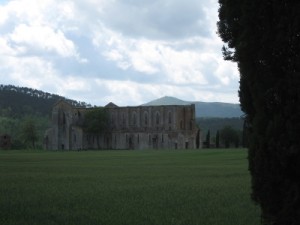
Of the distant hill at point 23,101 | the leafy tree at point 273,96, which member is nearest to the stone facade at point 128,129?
the distant hill at point 23,101

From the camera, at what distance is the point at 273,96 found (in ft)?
23.7

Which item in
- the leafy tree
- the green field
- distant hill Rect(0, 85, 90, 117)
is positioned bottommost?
the green field

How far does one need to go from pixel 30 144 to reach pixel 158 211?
99644 mm

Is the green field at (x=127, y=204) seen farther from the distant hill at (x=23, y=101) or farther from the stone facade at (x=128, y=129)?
the distant hill at (x=23, y=101)

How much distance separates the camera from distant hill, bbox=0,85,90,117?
525ft

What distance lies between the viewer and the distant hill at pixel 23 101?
159875 millimetres

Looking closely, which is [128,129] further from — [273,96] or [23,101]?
[273,96]

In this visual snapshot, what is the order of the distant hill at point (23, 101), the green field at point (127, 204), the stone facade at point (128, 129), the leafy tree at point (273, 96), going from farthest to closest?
the distant hill at point (23, 101), the stone facade at point (128, 129), the green field at point (127, 204), the leafy tree at point (273, 96)

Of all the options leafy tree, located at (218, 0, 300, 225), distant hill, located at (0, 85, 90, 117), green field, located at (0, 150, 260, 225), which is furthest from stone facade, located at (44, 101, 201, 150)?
leafy tree, located at (218, 0, 300, 225)

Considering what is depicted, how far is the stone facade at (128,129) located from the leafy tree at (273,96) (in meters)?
96.2

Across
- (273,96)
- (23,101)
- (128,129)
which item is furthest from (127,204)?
(23,101)

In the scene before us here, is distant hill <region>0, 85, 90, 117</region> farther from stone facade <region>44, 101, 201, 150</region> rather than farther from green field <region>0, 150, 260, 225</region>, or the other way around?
green field <region>0, 150, 260, 225</region>

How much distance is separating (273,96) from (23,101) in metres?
165

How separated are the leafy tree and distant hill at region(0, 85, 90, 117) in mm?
150073
